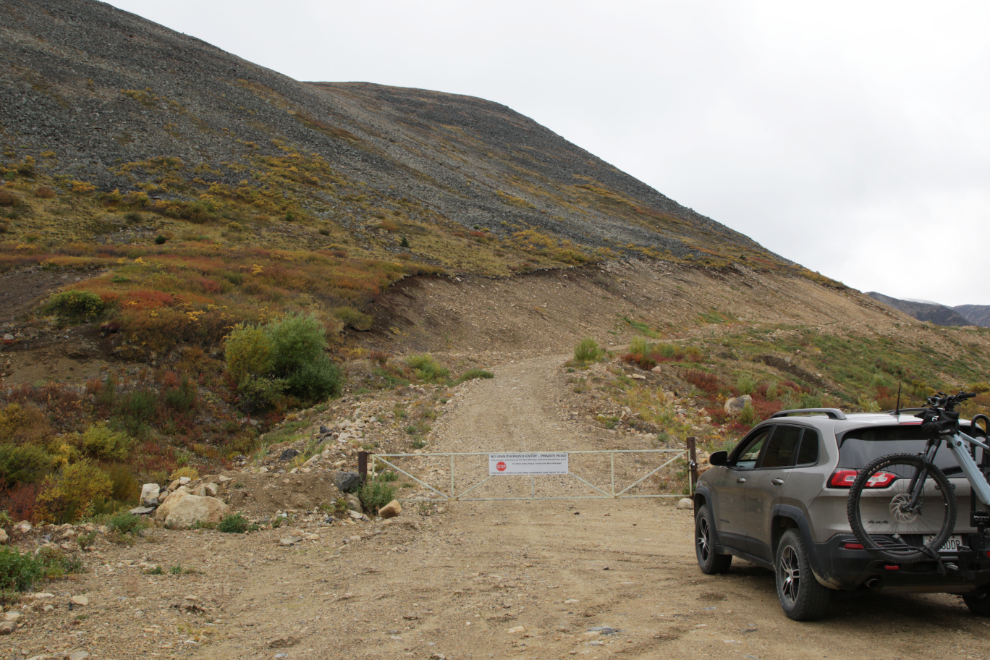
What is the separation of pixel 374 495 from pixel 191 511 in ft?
9.73

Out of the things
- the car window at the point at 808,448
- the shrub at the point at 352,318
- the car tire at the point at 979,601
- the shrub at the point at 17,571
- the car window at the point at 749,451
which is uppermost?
the shrub at the point at 352,318

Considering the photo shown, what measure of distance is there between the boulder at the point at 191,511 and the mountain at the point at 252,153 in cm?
3046

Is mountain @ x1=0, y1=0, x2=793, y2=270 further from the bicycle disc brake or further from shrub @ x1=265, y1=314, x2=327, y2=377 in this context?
the bicycle disc brake

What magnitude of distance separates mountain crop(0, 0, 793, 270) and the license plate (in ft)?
117

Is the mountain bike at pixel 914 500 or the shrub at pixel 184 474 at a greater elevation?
the mountain bike at pixel 914 500

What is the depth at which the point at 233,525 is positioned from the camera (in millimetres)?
9398

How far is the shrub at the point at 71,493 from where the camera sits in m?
8.73

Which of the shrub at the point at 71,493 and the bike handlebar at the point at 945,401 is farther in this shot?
the shrub at the point at 71,493

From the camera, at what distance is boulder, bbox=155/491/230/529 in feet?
30.8

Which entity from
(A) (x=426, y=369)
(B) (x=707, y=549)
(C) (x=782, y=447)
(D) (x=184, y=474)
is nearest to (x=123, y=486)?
(D) (x=184, y=474)

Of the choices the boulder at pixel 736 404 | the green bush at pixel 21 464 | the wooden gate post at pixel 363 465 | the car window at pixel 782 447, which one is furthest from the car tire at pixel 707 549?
the boulder at pixel 736 404

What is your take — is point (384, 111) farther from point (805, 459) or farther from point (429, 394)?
point (805, 459)

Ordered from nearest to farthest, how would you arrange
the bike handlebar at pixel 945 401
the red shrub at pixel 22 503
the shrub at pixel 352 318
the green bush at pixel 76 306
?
the bike handlebar at pixel 945 401
the red shrub at pixel 22 503
the green bush at pixel 76 306
the shrub at pixel 352 318

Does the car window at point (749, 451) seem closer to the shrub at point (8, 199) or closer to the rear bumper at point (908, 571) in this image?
the rear bumper at point (908, 571)
